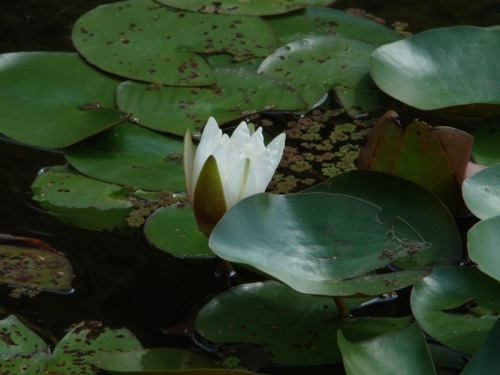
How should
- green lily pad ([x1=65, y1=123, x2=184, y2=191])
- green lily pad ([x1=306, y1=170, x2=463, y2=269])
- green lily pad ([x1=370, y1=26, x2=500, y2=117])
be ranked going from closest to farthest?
green lily pad ([x1=306, y1=170, x2=463, y2=269]) → green lily pad ([x1=65, y1=123, x2=184, y2=191]) → green lily pad ([x1=370, y1=26, x2=500, y2=117])

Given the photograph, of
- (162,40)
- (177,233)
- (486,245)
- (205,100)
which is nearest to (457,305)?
(486,245)

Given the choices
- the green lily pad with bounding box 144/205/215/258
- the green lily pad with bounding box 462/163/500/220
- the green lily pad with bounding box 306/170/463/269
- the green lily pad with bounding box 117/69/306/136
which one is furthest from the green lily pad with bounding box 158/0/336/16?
the green lily pad with bounding box 462/163/500/220

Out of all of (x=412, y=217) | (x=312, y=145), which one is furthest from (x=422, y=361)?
(x=312, y=145)

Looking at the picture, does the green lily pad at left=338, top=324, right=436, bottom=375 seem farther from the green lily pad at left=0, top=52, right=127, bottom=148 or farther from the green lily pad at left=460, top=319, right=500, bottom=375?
the green lily pad at left=0, top=52, right=127, bottom=148

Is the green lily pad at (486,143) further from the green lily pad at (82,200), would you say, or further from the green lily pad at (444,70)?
the green lily pad at (82,200)

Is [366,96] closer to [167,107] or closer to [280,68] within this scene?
[280,68]
